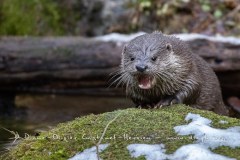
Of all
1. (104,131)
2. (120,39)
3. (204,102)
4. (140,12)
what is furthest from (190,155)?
(140,12)

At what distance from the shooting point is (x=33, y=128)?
725 cm

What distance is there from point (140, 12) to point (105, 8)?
739 millimetres

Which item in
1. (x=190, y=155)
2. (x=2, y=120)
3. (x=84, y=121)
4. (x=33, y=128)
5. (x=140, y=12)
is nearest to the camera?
(x=190, y=155)

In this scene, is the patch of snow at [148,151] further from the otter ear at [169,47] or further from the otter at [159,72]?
the otter ear at [169,47]

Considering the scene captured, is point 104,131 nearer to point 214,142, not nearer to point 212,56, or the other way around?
point 214,142

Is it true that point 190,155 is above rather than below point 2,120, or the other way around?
above

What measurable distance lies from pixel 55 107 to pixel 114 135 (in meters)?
5.23

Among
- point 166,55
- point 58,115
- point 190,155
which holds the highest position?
point 166,55

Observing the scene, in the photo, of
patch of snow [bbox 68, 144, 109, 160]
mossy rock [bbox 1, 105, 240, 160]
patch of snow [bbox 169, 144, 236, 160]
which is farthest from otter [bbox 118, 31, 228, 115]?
patch of snow [bbox 169, 144, 236, 160]

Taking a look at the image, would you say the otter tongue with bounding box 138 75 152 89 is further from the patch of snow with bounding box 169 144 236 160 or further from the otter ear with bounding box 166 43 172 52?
the patch of snow with bounding box 169 144 236 160

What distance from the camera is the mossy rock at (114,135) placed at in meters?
3.55

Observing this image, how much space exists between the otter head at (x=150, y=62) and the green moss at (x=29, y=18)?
6032 mm

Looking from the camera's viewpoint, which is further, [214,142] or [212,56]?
[212,56]

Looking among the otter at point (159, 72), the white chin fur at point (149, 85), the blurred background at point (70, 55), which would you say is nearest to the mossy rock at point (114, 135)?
the white chin fur at point (149, 85)
